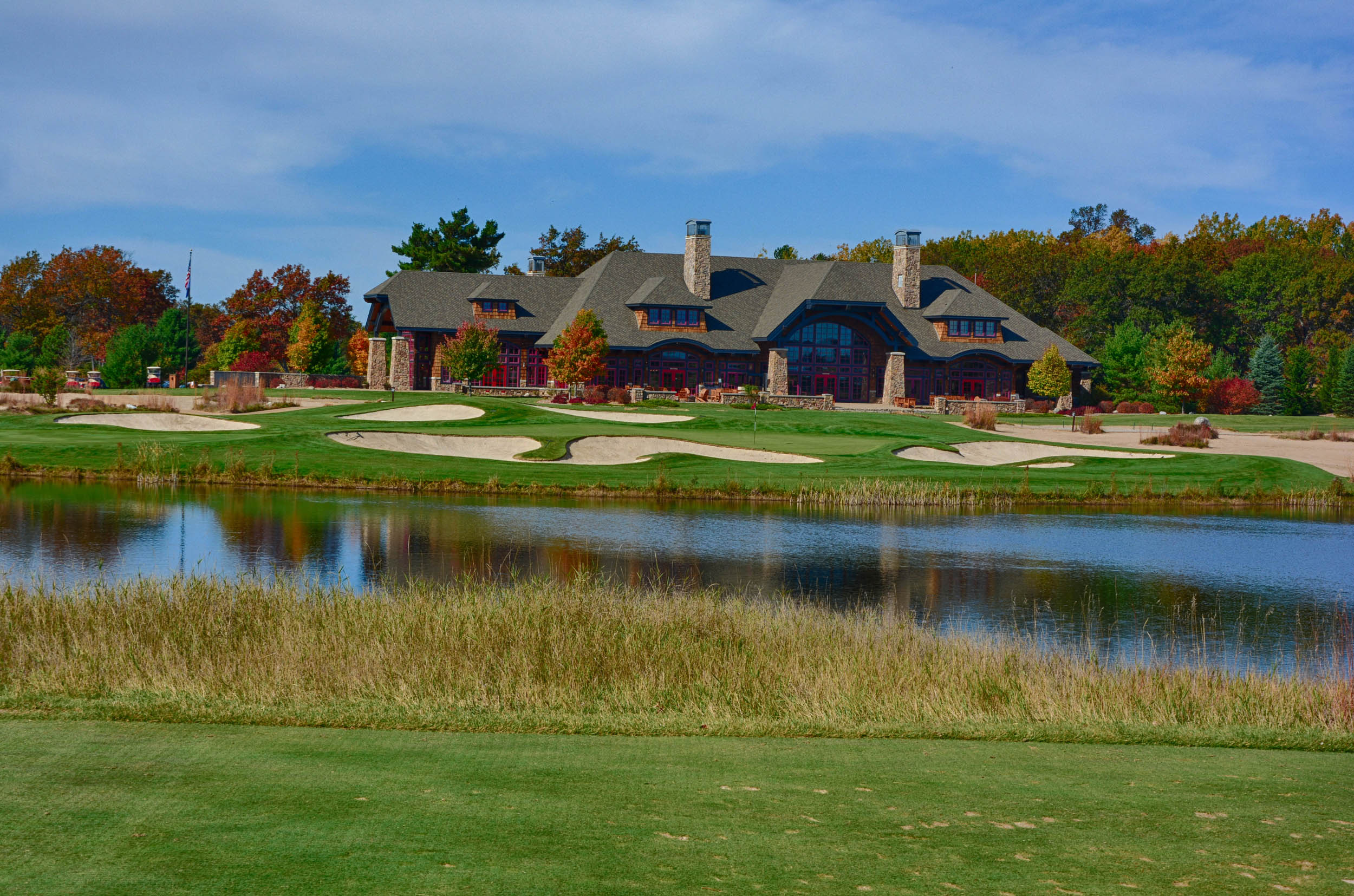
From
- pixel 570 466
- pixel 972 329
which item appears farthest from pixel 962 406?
pixel 570 466

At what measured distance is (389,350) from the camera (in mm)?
65062

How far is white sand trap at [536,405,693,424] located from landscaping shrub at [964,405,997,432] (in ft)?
39.6

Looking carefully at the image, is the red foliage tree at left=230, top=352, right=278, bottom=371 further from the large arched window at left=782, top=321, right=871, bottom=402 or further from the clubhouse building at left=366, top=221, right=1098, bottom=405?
the large arched window at left=782, top=321, right=871, bottom=402

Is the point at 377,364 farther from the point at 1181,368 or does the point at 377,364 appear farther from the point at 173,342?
the point at 1181,368

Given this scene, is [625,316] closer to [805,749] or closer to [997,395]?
[997,395]

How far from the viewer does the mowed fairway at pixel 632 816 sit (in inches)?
196

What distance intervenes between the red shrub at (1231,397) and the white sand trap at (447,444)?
47.4 meters

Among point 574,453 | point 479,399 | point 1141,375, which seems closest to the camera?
point 574,453

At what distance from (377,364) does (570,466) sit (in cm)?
3443

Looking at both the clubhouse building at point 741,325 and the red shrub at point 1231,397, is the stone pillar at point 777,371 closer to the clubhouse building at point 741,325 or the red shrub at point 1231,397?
the clubhouse building at point 741,325

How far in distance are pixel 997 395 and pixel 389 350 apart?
33.3m

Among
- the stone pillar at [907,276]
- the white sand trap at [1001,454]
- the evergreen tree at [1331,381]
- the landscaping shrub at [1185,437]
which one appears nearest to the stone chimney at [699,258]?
the stone pillar at [907,276]

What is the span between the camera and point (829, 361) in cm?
6594

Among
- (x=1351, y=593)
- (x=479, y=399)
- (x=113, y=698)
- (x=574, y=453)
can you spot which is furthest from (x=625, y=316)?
(x=113, y=698)
